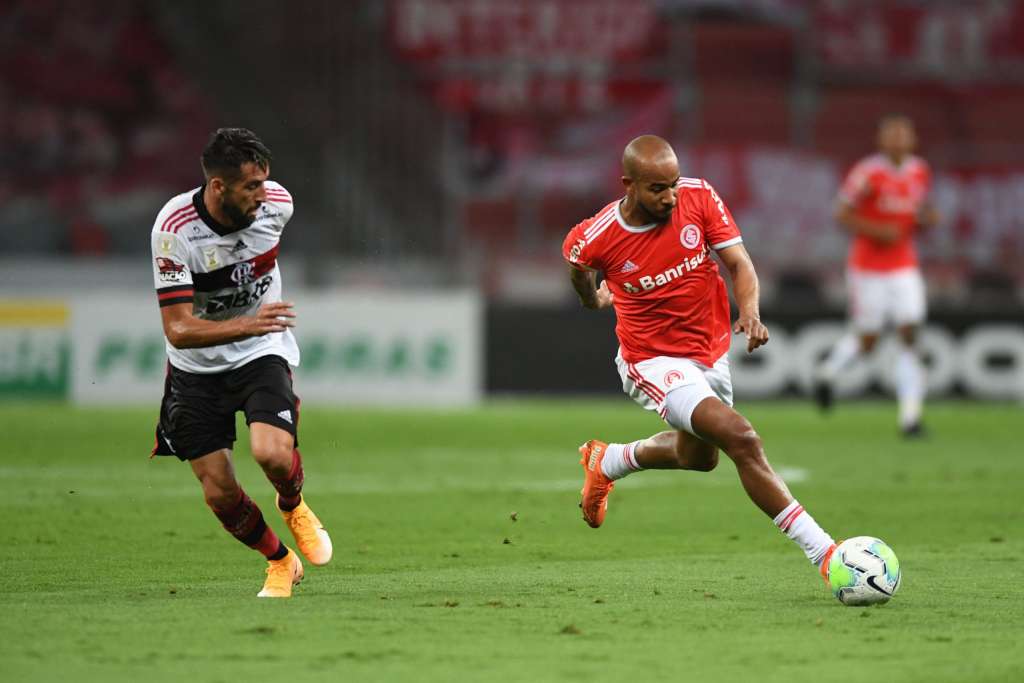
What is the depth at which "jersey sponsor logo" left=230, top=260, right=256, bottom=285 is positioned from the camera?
259 inches

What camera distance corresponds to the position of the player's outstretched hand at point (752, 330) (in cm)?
623

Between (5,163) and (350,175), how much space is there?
5649mm

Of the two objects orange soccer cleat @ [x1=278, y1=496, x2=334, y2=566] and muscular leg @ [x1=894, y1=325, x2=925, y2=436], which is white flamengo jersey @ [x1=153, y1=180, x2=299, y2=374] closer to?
orange soccer cleat @ [x1=278, y1=496, x2=334, y2=566]

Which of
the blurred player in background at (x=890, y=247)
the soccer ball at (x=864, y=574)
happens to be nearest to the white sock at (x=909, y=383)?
the blurred player in background at (x=890, y=247)

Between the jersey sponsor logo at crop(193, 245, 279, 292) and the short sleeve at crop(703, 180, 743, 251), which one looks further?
the short sleeve at crop(703, 180, 743, 251)

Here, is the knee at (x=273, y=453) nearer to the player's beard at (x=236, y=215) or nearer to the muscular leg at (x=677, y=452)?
the player's beard at (x=236, y=215)

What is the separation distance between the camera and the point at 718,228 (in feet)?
22.6

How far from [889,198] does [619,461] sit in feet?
26.4

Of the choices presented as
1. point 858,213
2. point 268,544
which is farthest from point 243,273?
point 858,213

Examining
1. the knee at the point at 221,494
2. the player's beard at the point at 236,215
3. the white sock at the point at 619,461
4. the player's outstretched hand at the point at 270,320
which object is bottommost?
the white sock at the point at 619,461

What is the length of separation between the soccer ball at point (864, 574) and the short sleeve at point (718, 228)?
4.86ft

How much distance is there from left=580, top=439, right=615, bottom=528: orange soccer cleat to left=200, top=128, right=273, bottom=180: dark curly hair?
2.48m

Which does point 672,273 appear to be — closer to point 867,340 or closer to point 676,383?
point 676,383

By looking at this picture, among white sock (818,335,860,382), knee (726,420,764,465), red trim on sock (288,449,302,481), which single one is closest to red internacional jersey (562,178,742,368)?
knee (726,420,764,465)
